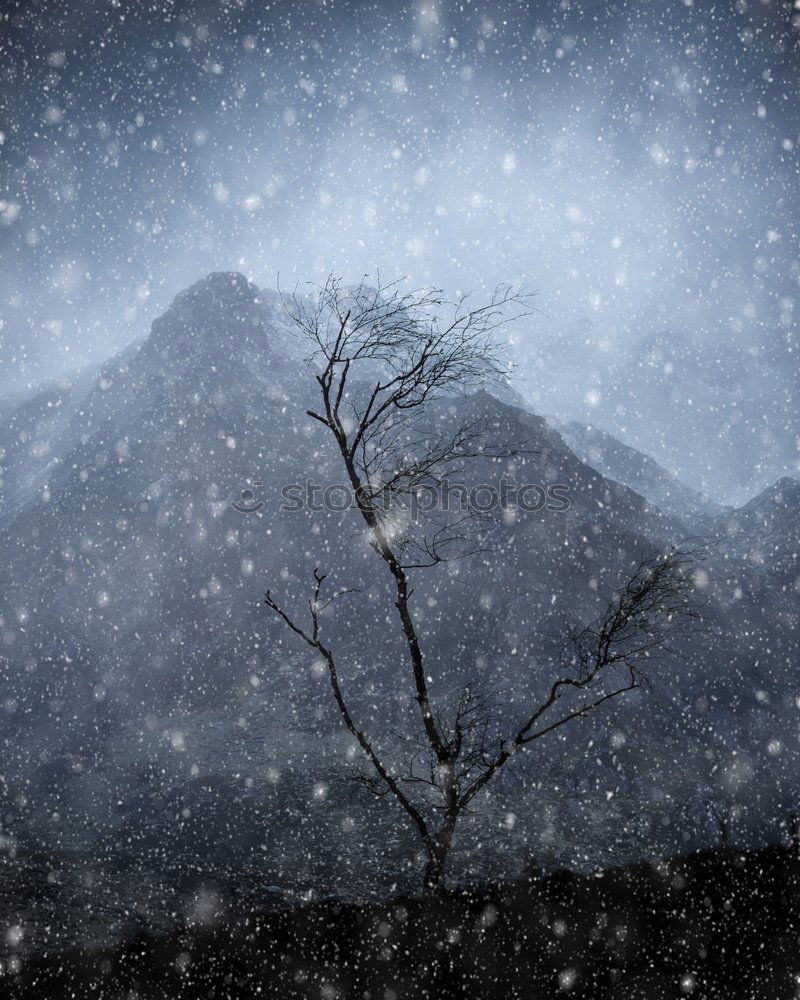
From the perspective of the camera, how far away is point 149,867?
17.7 m

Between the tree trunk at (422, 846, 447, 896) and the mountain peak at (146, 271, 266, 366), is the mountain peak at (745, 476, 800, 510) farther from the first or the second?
the mountain peak at (146, 271, 266, 366)

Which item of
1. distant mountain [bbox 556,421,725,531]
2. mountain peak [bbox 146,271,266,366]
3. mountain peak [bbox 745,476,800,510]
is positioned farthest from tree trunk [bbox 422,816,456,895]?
distant mountain [bbox 556,421,725,531]

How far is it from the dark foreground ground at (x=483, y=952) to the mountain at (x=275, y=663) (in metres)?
4.10

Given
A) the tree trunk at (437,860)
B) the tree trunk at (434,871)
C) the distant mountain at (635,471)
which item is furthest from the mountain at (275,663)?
the distant mountain at (635,471)

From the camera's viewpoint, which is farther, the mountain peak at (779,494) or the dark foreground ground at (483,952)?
the mountain peak at (779,494)

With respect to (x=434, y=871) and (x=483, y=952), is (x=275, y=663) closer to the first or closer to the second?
(x=434, y=871)

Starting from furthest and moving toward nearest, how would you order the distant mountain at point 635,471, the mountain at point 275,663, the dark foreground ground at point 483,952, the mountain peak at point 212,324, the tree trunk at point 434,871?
the distant mountain at point 635,471 < the mountain peak at point 212,324 < the mountain at point 275,663 < the tree trunk at point 434,871 < the dark foreground ground at point 483,952

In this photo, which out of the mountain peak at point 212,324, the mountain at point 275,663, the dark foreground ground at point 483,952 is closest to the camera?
the dark foreground ground at point 483,952

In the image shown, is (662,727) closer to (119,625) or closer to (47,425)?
(119,625)

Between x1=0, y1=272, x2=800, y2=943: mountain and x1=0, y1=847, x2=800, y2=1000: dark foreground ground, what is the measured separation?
4.10 meters

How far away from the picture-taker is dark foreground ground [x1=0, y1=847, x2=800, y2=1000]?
3.83 metres

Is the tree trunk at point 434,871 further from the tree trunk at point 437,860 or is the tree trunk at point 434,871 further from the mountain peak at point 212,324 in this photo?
the mountain peak at point 212,324


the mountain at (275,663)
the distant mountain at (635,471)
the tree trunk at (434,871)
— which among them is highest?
the distant mountain at (635,471)

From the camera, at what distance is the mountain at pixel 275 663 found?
19.0 m
